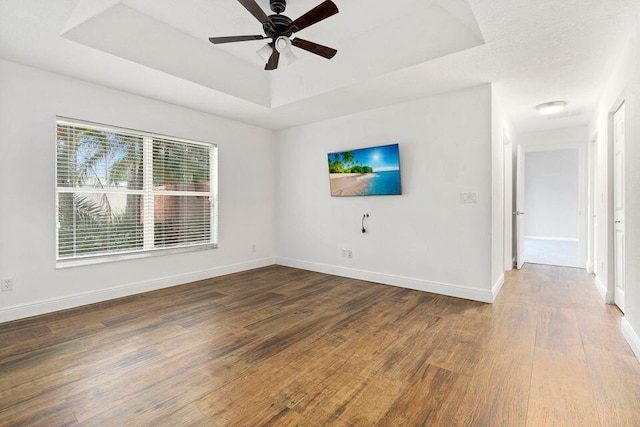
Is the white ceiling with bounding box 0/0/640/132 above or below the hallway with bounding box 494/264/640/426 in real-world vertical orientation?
above

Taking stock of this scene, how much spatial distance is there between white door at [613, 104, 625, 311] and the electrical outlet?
19.8 feet

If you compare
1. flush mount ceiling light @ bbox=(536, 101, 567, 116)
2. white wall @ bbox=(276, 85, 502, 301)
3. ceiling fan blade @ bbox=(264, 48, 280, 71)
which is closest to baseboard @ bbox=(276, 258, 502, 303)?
white wall @ bbox=(276, 85, 502, 301)

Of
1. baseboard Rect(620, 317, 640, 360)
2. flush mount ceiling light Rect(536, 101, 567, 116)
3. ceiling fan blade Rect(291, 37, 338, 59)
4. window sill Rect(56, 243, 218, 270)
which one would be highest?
ceiling fan blade Rect(291, 37, 338, 59)

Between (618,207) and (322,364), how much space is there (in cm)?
355

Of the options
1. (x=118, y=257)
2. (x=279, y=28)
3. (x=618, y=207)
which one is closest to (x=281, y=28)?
(x=279, y=28)

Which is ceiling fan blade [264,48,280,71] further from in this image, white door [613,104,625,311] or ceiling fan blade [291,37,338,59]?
white door [613,104,625,311]

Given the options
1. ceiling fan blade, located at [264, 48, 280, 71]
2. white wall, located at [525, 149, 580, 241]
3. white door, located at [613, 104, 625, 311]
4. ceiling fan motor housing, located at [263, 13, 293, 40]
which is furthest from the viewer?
white wall, located at [525, 149, 580, 241]

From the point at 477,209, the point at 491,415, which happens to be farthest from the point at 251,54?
the point at 491,415

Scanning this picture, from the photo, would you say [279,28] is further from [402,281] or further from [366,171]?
[402,281]

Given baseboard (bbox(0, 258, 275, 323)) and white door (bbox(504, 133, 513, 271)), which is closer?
baseboard (bbox(0, 258, 275, 323))

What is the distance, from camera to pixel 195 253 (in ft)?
14.8

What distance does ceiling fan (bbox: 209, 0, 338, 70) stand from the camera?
2.21 m

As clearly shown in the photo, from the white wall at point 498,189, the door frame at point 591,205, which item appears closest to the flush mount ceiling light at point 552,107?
the white wall at point 498,189

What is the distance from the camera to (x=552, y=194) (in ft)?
29.9
